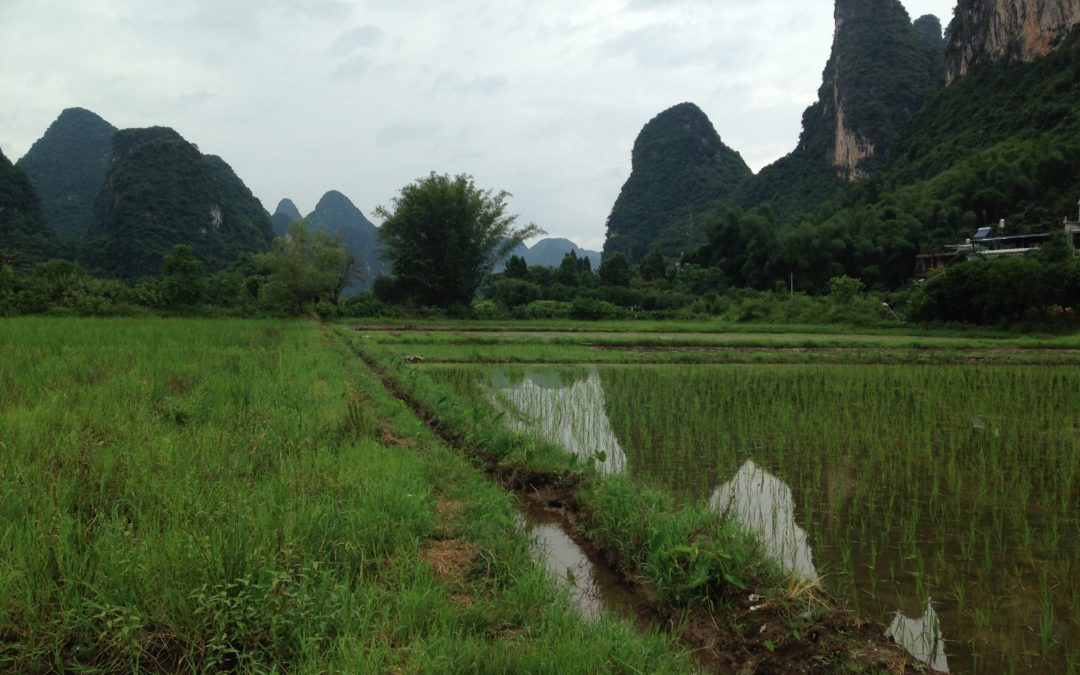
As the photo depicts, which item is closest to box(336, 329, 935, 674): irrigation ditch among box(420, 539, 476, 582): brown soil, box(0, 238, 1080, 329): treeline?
box(420, 539, 476, 582): brown soil

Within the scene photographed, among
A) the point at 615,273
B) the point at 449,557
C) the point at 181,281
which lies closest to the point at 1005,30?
the point at 615,273

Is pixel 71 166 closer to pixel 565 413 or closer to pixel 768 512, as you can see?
pixel 565 413

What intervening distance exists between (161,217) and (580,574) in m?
61.5

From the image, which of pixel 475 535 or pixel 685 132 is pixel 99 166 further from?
pixel 475 535

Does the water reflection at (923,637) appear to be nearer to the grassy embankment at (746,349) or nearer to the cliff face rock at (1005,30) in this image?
the grassy embankment at (746,349)

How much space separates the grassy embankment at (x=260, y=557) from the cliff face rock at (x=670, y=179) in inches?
2983

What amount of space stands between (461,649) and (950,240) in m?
40.8

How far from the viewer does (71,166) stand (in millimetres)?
78875

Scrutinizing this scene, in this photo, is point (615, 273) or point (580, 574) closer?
point (580, 574)

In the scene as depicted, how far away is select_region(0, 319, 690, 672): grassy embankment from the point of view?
1866 millimetres

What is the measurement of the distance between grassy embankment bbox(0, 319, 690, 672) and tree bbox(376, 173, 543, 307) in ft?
73.2

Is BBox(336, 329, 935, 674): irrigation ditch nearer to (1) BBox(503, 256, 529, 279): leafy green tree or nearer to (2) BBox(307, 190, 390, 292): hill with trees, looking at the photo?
(1) BBox(503, 256, 529, 279): leafy green tree

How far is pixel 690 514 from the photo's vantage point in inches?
121

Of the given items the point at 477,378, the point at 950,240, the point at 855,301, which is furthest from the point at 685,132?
the point at 477,378
